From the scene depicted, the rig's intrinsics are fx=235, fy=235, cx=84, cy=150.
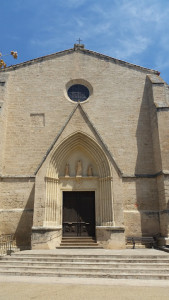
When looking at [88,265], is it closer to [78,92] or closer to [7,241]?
[7,241]

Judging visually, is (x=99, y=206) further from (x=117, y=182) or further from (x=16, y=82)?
(x=16, y=82)

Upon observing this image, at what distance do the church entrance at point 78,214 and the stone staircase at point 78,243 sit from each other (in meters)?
0.24

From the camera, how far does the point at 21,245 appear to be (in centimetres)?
1033

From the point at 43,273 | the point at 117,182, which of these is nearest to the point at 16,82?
the point at 117,182

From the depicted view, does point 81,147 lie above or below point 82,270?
above

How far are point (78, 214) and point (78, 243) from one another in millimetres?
1316

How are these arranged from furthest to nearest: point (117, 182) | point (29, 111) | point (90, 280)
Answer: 1. point (29, 111)
2. point (117, 182)
3. point (90, 280)

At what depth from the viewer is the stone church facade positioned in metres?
10.3

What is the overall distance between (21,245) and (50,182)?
300 centimetres

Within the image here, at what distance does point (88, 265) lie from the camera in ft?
22.0

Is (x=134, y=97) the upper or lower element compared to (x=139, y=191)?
upper

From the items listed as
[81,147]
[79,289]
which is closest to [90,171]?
[81,147]

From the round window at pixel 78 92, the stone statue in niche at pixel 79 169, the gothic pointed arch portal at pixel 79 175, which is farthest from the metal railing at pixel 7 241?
the round window at pixel 78 92

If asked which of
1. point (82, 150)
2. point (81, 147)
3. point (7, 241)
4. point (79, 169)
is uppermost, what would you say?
point (81, 147)
